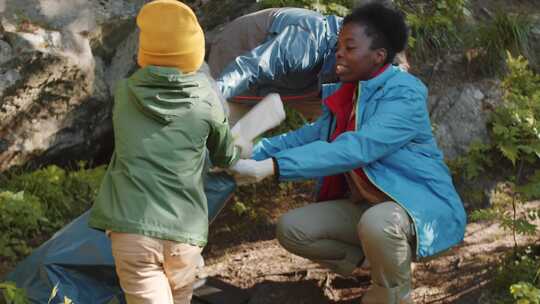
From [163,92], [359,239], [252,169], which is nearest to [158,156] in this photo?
[163,92]

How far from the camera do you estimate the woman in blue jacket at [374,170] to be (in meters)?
3.37

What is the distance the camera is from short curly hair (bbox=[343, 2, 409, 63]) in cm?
360

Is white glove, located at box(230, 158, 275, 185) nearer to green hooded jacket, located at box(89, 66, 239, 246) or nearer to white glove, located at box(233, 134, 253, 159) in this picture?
white glove, located at box(233, 134, 253, 159)

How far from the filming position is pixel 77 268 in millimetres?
3393

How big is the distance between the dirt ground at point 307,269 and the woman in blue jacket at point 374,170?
1.01 feet

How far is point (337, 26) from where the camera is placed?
172 inches

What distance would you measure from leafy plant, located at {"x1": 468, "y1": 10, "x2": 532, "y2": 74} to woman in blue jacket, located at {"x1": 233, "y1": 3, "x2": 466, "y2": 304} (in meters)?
2.53

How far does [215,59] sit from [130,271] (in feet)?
7.01

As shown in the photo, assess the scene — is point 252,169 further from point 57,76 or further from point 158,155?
point 57,76

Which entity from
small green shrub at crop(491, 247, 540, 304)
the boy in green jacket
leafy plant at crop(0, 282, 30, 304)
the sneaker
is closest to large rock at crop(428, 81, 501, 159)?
small green shrub at crop(491, 247, 540, 304)

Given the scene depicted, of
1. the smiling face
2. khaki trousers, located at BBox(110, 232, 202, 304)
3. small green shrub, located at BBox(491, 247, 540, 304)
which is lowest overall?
small green shrub, located at BBox(491, 247, 540, 304)

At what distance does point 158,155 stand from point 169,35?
1.45 ft

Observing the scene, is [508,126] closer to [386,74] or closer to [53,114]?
[386,74]

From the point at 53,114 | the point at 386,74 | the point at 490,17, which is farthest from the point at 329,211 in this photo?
the point at 490,17
